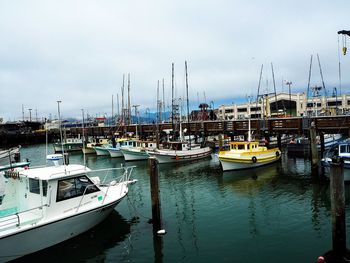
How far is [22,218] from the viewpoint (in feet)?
41.4

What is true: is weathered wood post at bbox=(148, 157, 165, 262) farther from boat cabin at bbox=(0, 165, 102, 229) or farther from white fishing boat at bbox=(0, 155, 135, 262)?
boat cabin at bbox=(0, 165, 102, 229)

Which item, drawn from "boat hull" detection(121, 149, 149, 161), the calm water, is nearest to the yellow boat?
the calm water

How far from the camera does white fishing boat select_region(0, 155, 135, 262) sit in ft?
38.3

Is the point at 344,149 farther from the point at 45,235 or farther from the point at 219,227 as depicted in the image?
the point at 45,235

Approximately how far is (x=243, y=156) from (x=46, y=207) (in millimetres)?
21126

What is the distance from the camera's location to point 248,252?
12.2 m

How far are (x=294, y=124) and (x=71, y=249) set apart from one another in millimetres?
30696

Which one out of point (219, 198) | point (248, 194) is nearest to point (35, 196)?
point (219, 198)

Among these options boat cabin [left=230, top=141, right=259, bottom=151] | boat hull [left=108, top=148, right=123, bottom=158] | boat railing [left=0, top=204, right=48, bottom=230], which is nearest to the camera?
boat railing [left=0, top=204, right=48, bottom=230]

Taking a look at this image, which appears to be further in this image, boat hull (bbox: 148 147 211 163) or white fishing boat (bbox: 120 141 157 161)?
white fishing boat (bbox: 120 141 157 161)

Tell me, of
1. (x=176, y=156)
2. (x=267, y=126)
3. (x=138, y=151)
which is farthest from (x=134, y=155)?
(x=267, y=126)

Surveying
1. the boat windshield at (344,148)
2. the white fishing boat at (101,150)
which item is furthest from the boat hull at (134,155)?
the boat windshield at (344,148)

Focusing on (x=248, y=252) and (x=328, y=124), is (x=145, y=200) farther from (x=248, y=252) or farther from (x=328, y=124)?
(x=328, y=124)

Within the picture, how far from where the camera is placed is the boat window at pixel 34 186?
13530 mm
